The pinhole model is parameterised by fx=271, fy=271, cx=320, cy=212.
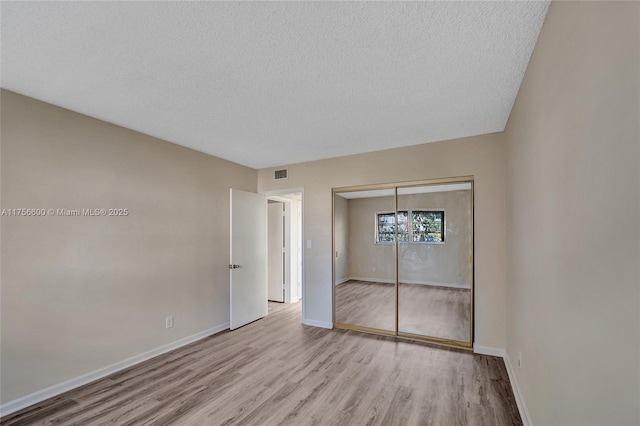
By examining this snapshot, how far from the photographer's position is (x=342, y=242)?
171 inches

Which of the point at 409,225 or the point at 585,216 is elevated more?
the point at 585,216

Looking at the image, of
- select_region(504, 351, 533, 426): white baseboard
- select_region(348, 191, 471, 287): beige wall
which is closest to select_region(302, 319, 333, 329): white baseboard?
select_region(348, 191, 471, 287): beige wall

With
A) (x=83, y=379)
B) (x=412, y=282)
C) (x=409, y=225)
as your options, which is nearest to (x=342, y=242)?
(x=409, y=225)

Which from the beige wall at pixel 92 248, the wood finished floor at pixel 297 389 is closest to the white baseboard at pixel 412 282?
the wood finished floor at pixel 297 389

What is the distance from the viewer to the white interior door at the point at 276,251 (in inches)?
229

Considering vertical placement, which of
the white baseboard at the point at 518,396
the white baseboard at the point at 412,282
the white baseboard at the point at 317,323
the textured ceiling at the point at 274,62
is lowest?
the white baseboard at the point at 317,323

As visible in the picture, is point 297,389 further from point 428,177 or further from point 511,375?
point 428,177

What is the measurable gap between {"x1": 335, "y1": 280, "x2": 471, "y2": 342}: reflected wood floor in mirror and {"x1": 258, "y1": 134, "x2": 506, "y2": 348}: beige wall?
0.22m

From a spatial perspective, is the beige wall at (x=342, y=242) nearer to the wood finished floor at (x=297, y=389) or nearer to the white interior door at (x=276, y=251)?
the wood finished floor at (x=297, y=389)

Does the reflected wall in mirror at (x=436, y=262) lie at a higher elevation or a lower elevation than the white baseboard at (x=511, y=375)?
higher

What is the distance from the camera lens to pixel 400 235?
392cm

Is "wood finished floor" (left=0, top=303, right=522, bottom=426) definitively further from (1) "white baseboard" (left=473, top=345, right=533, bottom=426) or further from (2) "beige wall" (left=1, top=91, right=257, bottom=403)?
(2) "beige wall" (left=1, top=91, right=257, bottom=403)

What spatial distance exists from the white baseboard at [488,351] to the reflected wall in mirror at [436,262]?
0.52 feet

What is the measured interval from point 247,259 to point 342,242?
1.63m
